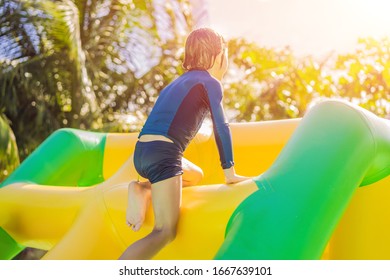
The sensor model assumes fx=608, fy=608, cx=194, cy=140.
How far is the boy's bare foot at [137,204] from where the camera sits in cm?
230

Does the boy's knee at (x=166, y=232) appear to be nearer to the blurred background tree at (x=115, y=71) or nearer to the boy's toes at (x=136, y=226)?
the boy's toes at (x=136, y=226)

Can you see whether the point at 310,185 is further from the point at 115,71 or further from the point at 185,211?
the point at 115,71

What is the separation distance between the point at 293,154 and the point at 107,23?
21.0ft

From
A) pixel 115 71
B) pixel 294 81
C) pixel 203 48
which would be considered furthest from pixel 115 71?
pixel 203 48

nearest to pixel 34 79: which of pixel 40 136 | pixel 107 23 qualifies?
pixel 40 136

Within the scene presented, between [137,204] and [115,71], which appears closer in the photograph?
[137,204]

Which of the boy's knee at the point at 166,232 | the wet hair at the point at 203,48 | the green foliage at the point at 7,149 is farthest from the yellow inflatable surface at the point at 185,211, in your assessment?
the green foliage at the point at 7,149

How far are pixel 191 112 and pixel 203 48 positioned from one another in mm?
268

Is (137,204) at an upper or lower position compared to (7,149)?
upper

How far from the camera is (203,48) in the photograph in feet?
7.79

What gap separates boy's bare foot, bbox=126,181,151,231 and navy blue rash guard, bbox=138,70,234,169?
0.22 m

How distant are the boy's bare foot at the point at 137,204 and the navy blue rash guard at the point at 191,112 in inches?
8.6

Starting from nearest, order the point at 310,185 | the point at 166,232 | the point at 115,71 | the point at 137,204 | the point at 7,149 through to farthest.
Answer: the point at 310,185, the point at 166,232, the point at 137,204, the point at 7,149, the point at 115,71
